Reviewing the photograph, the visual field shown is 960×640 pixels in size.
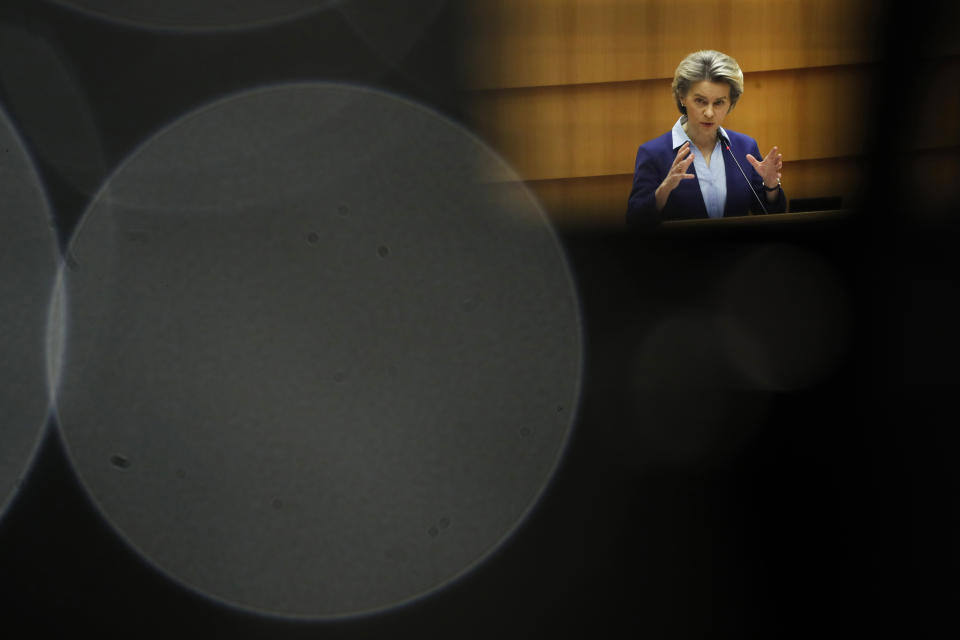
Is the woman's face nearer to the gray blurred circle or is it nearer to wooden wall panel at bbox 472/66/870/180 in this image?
wooden wall panel at bbox 472/66/870/180

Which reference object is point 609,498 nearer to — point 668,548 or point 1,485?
point 668,548

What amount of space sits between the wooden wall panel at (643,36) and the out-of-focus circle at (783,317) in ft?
1.95

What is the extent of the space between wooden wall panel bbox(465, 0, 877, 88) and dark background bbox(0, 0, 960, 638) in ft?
0.38

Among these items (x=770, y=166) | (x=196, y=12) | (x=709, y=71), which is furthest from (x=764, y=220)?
(x=196, y=12)

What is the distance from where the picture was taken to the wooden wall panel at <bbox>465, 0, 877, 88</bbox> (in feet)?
7.55

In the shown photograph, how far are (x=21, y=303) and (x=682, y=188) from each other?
213 centimetres

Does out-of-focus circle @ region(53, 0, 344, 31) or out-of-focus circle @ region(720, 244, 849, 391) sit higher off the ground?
out-of-focus circle @ region(53, 0, 344, 31)

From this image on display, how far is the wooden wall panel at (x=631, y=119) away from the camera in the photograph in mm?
2305

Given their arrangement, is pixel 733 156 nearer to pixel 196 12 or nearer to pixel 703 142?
pixel 703 142

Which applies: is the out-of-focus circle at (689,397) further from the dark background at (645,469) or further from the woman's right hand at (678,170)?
the woman's right hand at (678,170)

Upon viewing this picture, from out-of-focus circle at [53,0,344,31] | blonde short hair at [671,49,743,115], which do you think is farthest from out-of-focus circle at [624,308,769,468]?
out-of-focus circle at [53,0,344,31]

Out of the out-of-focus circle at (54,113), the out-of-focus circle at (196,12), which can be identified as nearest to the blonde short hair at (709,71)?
the out-of-focus circle at (196,12)

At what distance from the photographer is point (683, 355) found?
2426 mm

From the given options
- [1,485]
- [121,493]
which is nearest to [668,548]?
[121,493]
